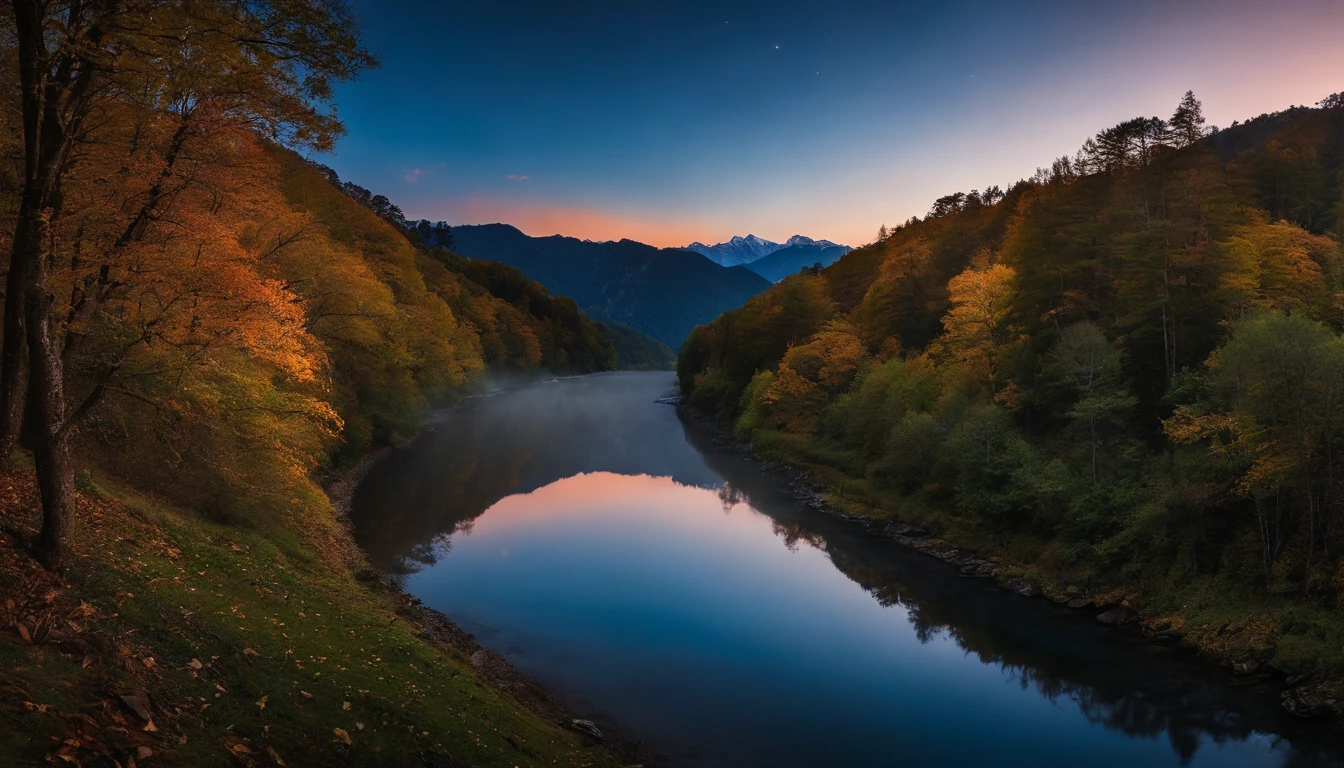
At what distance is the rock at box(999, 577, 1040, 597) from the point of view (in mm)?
30359

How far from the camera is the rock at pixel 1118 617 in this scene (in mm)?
26861

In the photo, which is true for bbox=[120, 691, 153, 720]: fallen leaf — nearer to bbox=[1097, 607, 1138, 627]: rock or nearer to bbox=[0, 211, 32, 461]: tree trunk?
bbox=[0, 211, 32, 461]: tree trunk

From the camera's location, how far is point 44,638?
8859mm

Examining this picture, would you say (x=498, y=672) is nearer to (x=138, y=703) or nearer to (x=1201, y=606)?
(x=138, y=703)

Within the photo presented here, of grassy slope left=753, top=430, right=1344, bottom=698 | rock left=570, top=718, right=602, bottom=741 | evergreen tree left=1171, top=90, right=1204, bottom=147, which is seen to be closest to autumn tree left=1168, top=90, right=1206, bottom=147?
evergreen tree left=1171, top=90, right=1204, bottom=147

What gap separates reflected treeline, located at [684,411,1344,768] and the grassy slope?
123 centimetres

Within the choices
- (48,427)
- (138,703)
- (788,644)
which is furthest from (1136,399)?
(48,427)

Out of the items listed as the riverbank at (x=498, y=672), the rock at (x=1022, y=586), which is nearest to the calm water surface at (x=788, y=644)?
the riverbank at (x=498, y=672)

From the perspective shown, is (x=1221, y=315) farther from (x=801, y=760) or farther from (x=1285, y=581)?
(x=801, y=760)

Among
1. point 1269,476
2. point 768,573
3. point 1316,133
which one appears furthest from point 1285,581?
point 1316,133

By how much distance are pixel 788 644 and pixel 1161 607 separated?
14128 mm

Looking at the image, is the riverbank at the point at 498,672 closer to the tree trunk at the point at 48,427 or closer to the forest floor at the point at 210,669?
the forest floor at the point at 210,669

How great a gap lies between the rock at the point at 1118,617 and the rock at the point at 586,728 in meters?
20.4

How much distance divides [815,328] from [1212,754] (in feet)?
192
